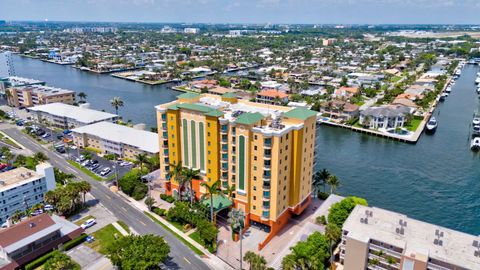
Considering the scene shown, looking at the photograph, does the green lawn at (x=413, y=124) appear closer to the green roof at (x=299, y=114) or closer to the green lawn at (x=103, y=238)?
Answer: the green roof at (x=299, y=114)

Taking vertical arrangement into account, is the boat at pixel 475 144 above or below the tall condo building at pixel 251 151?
below

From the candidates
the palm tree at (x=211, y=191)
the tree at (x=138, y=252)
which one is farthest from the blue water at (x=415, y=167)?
the tree at (x=138, y=252)

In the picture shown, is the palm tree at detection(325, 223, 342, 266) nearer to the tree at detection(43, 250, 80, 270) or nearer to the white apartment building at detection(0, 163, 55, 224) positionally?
the tree at detection(43, 250, 80, 270)

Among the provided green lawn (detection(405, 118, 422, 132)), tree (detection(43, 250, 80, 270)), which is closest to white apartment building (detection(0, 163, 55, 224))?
tree (detection(43, 250, 80, 270))

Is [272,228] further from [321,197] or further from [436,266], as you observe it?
[436,266]

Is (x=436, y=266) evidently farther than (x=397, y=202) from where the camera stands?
No

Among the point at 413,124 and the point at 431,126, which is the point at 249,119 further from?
the point at 413,124

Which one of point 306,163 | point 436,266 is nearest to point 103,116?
point 306,163
